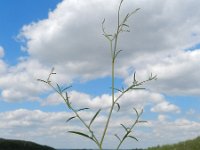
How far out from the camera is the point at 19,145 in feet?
94.4

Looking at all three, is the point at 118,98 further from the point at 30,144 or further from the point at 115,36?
the point at 30,144

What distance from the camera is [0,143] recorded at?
2800 centimetres

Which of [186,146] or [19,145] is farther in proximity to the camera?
[19,145]

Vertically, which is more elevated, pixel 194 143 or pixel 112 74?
pixel 194 143

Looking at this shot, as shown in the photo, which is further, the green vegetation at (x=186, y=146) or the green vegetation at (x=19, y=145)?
the green vegetation at (x=19, y=145)

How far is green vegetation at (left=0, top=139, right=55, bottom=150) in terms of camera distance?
28036 millimetres

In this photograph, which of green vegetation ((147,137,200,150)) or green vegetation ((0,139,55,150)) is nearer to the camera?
green vegetation ((147,137,200,150))

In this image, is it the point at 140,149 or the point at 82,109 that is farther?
the point at 140,149

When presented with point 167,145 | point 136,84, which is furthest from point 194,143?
point 136,84

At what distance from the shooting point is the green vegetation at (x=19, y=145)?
2804 cm

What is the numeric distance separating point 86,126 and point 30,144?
27479 millimetres

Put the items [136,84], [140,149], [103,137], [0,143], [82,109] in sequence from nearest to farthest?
[103,137], [82,109], [136,84], [0,143], [140,149]

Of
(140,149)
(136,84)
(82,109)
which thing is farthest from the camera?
(140,149)

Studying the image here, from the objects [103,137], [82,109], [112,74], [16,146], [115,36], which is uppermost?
[16,146]
